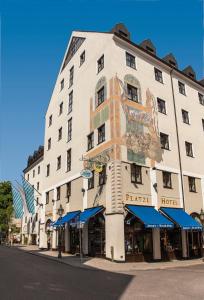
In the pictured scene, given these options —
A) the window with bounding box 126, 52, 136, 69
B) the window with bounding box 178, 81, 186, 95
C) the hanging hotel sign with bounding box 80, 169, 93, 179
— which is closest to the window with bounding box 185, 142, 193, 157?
the window with bounding box 178, 81, 186, 95

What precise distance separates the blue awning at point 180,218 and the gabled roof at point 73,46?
20.0 metres

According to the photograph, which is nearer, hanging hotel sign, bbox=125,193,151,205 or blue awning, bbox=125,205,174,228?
blue awning, bbox=125,205,174,228

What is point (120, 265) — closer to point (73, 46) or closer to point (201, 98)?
point (201, 98)

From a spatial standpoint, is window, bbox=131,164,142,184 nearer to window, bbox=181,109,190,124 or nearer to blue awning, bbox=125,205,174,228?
blue awning, bbox=125,205,174,228

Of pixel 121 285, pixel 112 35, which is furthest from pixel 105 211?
pixel 112 35

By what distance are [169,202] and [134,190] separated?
4064 millimetres

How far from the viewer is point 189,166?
2823 cm

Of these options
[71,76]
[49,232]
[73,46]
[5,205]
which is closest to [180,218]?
[49,232]

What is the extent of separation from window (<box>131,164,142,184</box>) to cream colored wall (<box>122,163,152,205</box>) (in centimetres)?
30

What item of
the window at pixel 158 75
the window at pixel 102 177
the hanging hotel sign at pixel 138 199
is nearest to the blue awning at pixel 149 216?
the hanging hotel sign at pixel 138 199

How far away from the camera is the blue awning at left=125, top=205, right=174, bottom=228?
2050cm

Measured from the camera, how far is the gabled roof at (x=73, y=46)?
33.3 m

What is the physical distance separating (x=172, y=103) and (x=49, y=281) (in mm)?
21846

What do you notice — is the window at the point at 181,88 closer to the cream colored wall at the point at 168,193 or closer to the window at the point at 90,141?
the cream colored wall at the point at 168,193
